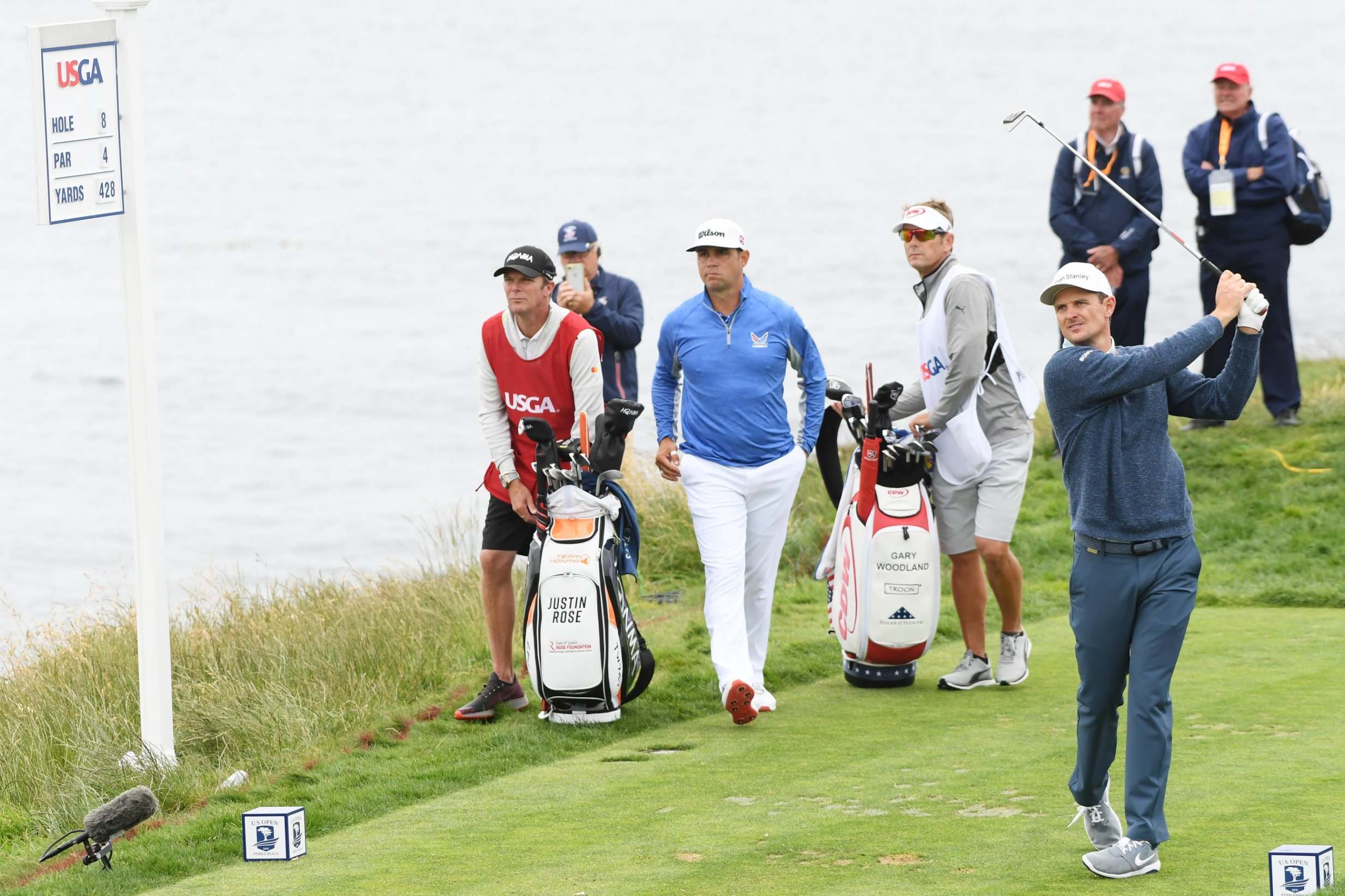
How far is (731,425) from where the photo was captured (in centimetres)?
845

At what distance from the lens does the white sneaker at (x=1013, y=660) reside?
29.2ft

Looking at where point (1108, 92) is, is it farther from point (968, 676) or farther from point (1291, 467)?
point (968, 676)

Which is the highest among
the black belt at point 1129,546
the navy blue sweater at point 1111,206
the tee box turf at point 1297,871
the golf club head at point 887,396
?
the navy blue sweater at point 1111,206

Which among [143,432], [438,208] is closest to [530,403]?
[143,432]

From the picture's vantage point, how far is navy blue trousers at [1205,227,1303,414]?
41.1 feet

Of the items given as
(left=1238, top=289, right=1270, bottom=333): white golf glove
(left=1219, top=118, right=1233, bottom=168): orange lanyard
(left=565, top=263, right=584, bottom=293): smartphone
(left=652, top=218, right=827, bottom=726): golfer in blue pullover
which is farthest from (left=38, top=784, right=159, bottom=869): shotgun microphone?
(left=1219, top=118, right=1233, bottom=168): orange lanyard

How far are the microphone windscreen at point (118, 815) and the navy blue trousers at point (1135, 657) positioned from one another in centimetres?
311

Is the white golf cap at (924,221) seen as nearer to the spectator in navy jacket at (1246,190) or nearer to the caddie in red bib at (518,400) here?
the caddie in red bib at (518,400)

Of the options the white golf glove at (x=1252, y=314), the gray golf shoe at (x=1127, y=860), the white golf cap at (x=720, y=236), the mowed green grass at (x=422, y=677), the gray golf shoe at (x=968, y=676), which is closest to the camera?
the white golf glove at (x=1252, y=314)

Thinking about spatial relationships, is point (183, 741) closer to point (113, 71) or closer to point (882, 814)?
point (113, 71)

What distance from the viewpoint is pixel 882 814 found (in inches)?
265

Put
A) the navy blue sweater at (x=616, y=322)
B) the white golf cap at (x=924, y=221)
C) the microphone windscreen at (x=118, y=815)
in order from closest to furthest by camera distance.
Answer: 1. the microphone windscreen at (x=118, y=815)
2. the white golf cap at (x=924, y=221)
3. the navy blue sweater at (x=616, y=322)

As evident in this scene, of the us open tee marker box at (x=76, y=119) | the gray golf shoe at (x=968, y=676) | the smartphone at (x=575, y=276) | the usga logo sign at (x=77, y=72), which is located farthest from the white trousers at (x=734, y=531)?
the usga logo sign at (x=77, y=72)

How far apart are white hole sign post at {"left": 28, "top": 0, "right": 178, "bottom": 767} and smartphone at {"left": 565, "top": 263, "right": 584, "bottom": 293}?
11.5ft
